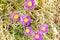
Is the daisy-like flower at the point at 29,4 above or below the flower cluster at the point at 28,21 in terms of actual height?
above

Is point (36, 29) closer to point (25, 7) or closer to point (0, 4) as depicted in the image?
point (25, 7)

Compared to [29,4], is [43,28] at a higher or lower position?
lower

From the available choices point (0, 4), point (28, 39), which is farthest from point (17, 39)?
point (0, 4)

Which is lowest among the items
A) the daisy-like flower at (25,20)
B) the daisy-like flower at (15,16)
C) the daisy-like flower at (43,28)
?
the daisy-like flower at (43,28)

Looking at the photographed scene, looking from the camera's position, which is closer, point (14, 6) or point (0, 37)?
point (0, 37)

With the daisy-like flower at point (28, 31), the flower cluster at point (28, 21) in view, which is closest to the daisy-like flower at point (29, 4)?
the flower cluster at point (28, 21)

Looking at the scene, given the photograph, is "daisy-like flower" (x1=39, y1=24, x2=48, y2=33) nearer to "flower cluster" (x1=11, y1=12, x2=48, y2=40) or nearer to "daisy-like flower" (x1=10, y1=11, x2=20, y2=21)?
"flower cluster" (x1=11, y1=12, x2=48, y2=40)

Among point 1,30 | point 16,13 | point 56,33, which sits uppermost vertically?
point 16,13

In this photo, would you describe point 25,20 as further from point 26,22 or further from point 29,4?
point 29,4

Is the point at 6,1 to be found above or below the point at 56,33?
above

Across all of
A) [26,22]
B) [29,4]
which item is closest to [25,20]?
[26,22]

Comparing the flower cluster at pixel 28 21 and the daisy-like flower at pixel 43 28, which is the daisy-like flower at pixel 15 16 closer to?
the flower cluster at pixel 28 21
